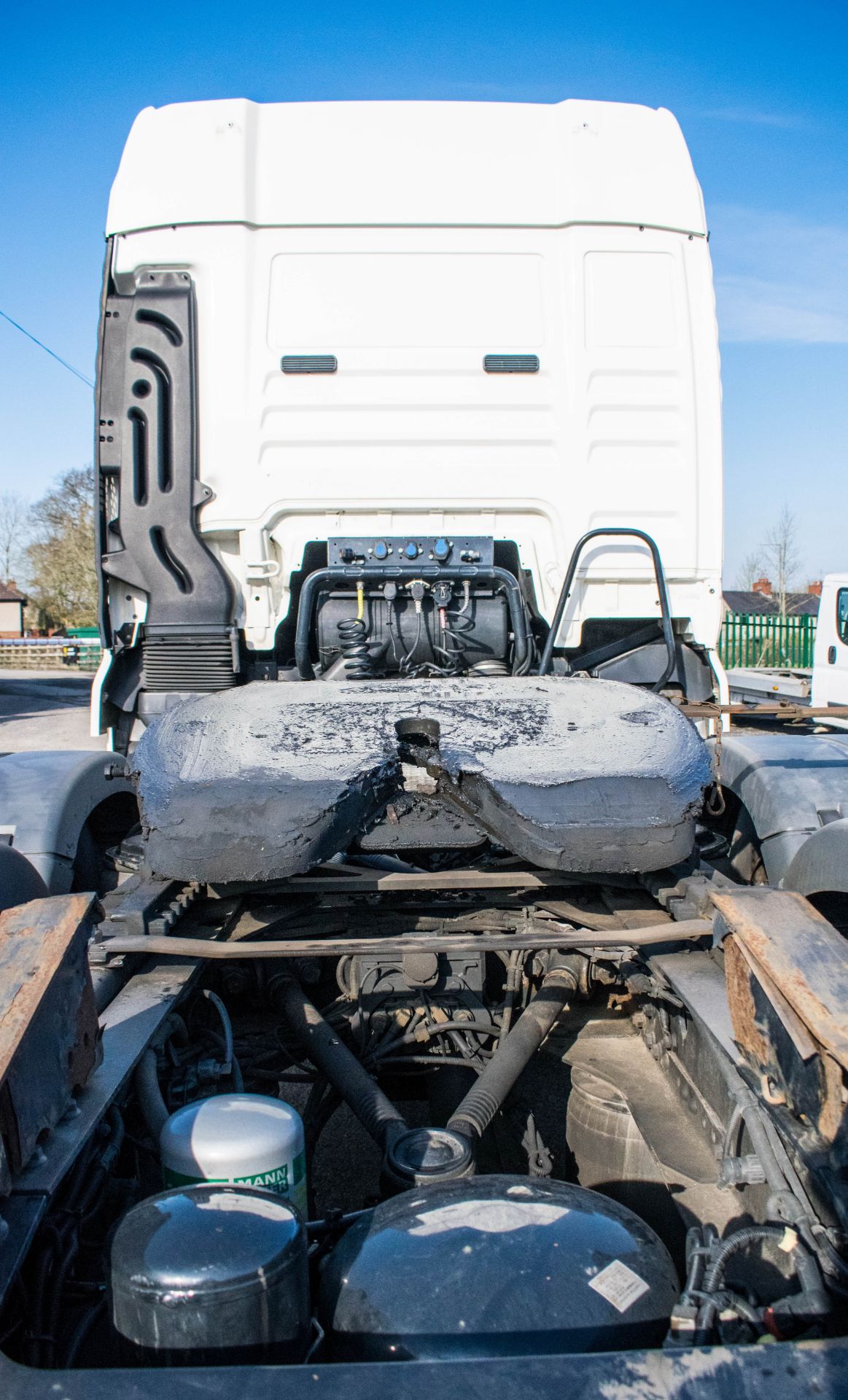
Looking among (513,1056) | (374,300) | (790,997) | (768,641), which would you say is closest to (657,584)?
(374,300)

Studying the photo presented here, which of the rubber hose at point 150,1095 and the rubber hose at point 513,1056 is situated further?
the rubber hose at point 513,1056

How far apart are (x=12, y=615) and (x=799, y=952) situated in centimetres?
6354

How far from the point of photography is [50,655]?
43531 mm

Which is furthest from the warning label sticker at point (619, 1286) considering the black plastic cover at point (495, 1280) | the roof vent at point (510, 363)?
the roof vent at point (510, 363)

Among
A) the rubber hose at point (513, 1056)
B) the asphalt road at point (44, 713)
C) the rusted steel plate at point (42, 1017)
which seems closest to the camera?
the rusted steel plate at point (42, 1017)

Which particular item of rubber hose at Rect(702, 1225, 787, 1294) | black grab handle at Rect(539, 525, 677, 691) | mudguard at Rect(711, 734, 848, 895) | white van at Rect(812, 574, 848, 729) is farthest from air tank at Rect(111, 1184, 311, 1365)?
white van at Rect(812, 574, 848, 729)

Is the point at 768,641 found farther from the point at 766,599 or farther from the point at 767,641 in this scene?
the point at 766,599

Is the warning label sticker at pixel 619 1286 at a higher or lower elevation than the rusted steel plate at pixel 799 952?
Answer: lower

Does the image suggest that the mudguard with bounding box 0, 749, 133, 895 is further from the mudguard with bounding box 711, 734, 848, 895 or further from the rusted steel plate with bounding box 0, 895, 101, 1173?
the mudguard with bounding box 711, 734, 848, 895

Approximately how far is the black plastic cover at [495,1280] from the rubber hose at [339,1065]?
0.60m

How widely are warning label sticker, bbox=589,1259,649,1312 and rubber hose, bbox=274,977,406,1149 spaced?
79 cm

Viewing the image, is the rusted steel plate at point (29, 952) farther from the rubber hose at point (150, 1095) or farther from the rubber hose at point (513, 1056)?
the rubber hose at point (513, 1056)

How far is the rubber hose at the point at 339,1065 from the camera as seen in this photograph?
8.11 ft

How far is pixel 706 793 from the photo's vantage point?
3.19 meters
